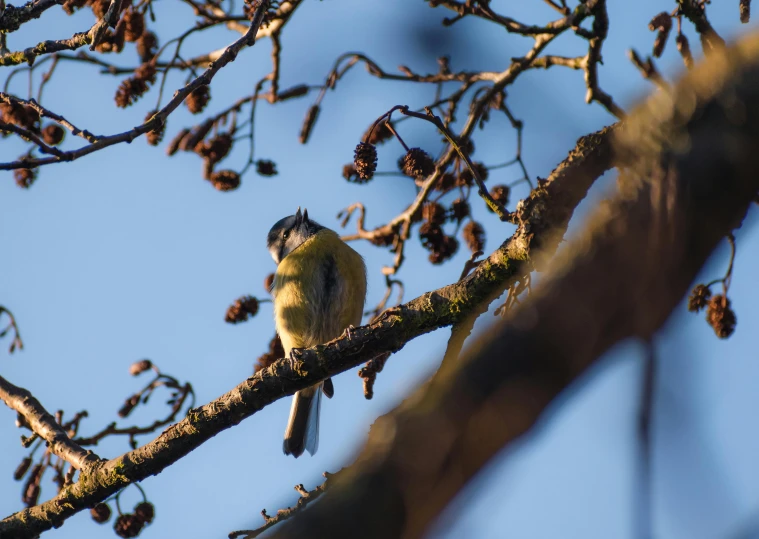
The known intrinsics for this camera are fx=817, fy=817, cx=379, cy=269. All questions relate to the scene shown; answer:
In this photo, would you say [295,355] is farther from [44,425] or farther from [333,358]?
[44,425]

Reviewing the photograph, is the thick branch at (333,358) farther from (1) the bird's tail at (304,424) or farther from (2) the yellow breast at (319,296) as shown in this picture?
(1) the bird's tail at (304,424)

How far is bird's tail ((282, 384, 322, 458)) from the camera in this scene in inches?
231

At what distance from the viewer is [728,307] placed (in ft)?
12.2

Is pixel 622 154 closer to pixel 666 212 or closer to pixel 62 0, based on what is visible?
pixel 666 212

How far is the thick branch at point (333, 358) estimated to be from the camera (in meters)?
2.95

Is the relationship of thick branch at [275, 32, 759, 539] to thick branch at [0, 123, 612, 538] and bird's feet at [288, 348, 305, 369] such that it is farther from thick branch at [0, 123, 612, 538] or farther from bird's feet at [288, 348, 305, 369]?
bird's feet at [288, 348, 305, 369]

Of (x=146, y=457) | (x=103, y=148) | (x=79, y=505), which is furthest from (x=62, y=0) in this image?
(x=79, y=505)

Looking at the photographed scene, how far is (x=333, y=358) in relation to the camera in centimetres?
330

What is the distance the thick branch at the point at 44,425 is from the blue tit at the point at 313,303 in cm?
182

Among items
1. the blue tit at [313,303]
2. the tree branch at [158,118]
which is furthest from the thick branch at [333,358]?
the blue tit at [313,303]

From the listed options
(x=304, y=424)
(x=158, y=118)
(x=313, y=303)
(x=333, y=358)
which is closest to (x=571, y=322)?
(x=158, y=118)

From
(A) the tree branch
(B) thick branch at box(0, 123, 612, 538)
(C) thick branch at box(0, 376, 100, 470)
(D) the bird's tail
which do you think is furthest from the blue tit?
(A) the tree branch

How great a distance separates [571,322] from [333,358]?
228cm

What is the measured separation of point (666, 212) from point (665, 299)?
13cm
